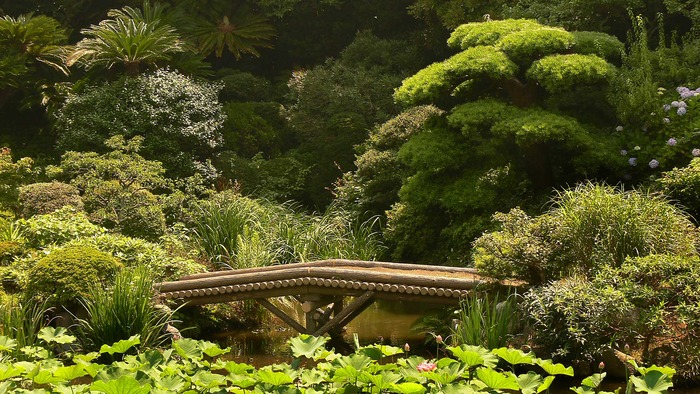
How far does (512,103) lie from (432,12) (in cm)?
601

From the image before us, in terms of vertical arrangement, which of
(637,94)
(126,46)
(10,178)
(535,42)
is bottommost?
(10,178)

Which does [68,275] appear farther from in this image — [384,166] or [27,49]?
[27,49]

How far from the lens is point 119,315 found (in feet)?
29.0

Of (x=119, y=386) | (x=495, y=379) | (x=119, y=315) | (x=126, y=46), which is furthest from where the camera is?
(x=126, y=46)

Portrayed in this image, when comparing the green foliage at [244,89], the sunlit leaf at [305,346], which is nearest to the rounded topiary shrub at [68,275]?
the sunlit leaf at [305,346]

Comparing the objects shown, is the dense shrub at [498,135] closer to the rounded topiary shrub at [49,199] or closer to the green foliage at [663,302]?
the green foliage at [663,302]

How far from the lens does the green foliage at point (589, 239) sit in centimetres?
834

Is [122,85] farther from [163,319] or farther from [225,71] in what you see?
[163,319]

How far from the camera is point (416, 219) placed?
11852 millimetres

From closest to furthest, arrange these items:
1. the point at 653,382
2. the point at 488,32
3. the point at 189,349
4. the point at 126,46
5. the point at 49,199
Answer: the point at 653,382 → the point at 189,349 → the point at 49,199 → the point at 488,32 → the point at 126,46

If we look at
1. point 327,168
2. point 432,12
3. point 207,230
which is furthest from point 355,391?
point 432,12

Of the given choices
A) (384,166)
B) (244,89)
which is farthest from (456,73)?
(244,89)

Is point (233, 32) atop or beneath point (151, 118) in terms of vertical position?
atop

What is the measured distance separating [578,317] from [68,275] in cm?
477
